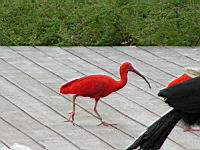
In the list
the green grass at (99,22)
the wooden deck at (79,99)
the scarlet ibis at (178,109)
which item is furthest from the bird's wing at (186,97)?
the green grass at (99,22)

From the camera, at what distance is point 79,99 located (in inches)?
309

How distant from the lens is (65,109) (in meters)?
7.55

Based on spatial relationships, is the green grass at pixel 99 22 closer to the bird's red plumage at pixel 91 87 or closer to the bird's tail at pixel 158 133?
the bird's red plumage at pixel 91 87

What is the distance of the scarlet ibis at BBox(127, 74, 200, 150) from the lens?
523 centimetres

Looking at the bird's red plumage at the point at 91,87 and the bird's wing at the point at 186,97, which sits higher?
the bird's wing at the point at 186,97

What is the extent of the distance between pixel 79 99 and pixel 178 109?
8.65 feet

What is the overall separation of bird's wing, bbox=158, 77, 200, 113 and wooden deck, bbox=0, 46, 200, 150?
59.9 inches

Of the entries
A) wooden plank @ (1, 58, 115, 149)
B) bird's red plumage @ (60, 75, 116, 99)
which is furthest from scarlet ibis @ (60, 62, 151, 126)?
wooden plank @ (1, 58, 115, 149)

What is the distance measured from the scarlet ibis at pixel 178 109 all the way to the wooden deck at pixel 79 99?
1.20 meters

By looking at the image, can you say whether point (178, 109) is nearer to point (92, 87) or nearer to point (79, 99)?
point (92, 87)

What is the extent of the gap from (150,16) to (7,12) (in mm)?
1639

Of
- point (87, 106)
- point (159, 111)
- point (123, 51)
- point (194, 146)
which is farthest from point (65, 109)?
point (123, 51)

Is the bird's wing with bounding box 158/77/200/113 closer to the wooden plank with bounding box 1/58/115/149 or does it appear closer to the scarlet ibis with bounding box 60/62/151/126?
the wooden plank with bounding box 1/58/115/149

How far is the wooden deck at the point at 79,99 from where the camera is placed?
6895mm
